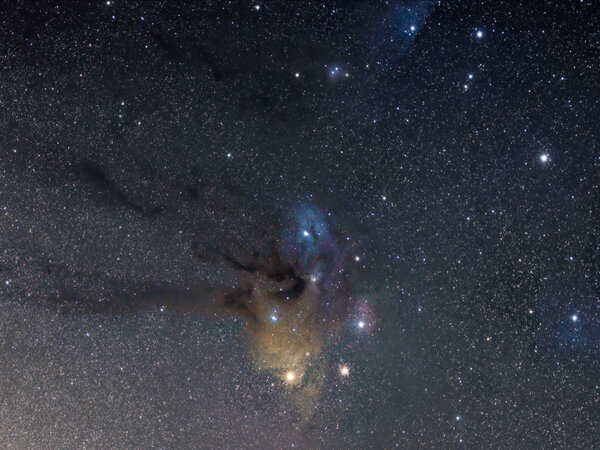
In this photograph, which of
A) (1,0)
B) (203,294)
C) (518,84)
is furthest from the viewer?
(203,294)

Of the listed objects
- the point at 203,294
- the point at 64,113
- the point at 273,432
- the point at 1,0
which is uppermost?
the point at 1,0

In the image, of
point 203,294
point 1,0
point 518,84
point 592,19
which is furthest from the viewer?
point 203,294

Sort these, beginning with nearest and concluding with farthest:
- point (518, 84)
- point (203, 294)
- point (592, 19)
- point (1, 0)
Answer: point (1, 0) < point (592, 19) < point (518, 84) < point (203, 294)

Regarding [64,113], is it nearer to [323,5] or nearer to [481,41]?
[323,5]

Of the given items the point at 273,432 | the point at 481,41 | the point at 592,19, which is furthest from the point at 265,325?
the point at 592,19

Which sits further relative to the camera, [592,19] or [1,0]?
[592,19]

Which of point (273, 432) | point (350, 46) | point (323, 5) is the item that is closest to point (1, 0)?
point (323, 5)

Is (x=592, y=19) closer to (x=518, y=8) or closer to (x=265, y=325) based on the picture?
(x=518, y=8)

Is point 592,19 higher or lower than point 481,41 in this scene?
higher

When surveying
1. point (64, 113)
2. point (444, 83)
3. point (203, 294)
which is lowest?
point (203, 294)
